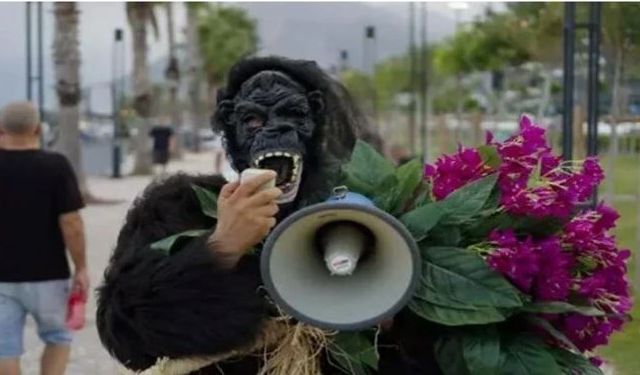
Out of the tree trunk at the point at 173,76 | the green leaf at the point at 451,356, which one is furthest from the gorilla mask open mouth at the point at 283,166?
the tree trunk at the point at 173,76

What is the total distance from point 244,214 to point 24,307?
16.1 ft

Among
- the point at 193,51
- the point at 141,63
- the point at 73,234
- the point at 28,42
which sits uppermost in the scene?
the point at 193,51

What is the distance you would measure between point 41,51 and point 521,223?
709 inches

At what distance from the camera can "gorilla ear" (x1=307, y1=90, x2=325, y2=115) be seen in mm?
2344

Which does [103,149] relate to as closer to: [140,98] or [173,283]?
[140,98]

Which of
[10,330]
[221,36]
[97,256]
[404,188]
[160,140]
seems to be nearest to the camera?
[404,188]

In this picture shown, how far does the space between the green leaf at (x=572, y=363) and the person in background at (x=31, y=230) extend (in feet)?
15.7

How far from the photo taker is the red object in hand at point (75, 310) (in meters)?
6.92

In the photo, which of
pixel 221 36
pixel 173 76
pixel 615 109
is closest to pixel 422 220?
pixel 615 109

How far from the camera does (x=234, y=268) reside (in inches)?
84.4

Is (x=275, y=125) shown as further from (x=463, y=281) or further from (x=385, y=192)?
(x=463, y=281)

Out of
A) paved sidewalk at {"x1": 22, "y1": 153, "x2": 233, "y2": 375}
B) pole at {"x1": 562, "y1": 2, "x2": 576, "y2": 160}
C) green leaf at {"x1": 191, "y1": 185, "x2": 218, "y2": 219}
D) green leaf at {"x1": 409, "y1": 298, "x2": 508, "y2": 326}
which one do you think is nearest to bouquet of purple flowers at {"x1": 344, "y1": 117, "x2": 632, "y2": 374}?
green leaf at {"x1": 409, "y1": 298, "x2": 508, "y2": 326}

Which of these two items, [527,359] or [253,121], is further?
[253,121]

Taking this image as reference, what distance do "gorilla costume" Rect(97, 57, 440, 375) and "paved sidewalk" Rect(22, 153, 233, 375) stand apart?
12cm
